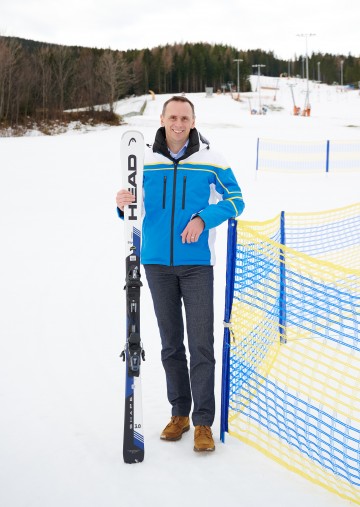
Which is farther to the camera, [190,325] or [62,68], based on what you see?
[62,68]

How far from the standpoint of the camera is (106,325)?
5.24 meters

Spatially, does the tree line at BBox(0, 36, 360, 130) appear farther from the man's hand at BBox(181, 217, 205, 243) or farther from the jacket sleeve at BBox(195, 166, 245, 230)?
the man's hand at BBox(181, 217, 205, 243)

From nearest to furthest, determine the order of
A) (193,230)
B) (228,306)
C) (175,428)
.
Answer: (193,230)
(228,306)
(175,428)

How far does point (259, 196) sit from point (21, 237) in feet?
20.1

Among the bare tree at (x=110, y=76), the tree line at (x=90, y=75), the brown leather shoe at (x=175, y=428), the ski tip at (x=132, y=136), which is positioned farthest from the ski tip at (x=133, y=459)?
the bare tree at (x=110, y=76)

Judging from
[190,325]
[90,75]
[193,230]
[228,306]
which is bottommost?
[190,325]

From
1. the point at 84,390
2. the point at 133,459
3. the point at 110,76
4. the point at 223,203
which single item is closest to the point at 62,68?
the point at 110,76

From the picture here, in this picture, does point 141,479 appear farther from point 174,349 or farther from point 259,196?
point 259,196

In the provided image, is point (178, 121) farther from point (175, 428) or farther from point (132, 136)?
point (175, 428)

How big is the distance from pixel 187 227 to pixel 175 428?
121 centimetres

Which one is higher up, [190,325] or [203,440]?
[190,325]

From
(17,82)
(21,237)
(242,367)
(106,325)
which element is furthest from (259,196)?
(17,82)

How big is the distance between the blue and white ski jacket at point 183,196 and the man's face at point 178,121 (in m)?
0.05

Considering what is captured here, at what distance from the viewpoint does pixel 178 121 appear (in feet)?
9.33
